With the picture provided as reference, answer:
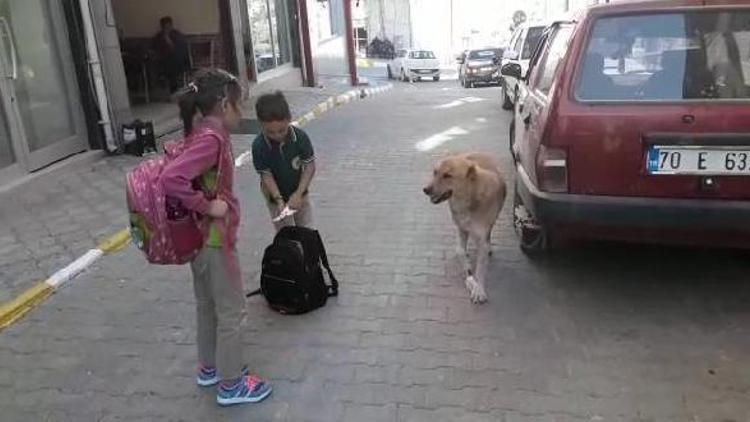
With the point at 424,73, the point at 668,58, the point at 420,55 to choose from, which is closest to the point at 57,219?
the point at 668,58

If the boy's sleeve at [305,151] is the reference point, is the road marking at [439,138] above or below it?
below

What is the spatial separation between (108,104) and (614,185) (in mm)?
6376

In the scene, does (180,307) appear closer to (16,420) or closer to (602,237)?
(16,420)

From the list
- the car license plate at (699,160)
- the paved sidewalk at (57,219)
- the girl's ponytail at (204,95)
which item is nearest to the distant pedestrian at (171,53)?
the paved sidewalk at (57,219)

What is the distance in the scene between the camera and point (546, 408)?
3.03 meters

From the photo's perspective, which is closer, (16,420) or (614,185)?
(16,420)

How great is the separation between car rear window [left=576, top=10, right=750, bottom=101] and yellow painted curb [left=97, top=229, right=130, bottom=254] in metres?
3.58

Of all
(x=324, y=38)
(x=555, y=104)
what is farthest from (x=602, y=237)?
(x=324, y=38)

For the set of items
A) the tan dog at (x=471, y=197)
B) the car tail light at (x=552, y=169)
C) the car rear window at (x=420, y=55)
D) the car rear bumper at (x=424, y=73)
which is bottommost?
the car rear bumper at (x=424, y=73)

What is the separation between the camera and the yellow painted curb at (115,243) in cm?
518

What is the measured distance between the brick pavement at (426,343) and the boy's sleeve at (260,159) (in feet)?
2.83

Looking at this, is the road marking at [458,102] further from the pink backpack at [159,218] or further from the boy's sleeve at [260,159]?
the pink backpack at [159,218]

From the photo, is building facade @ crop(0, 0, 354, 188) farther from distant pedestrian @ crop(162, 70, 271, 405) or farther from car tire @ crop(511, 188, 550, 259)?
car tire @ crop(511, 188, 550, 259)

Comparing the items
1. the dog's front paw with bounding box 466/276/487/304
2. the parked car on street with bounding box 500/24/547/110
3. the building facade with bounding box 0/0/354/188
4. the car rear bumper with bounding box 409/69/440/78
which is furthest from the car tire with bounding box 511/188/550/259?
the car rear bumper with bounding box 409/69/440/78
